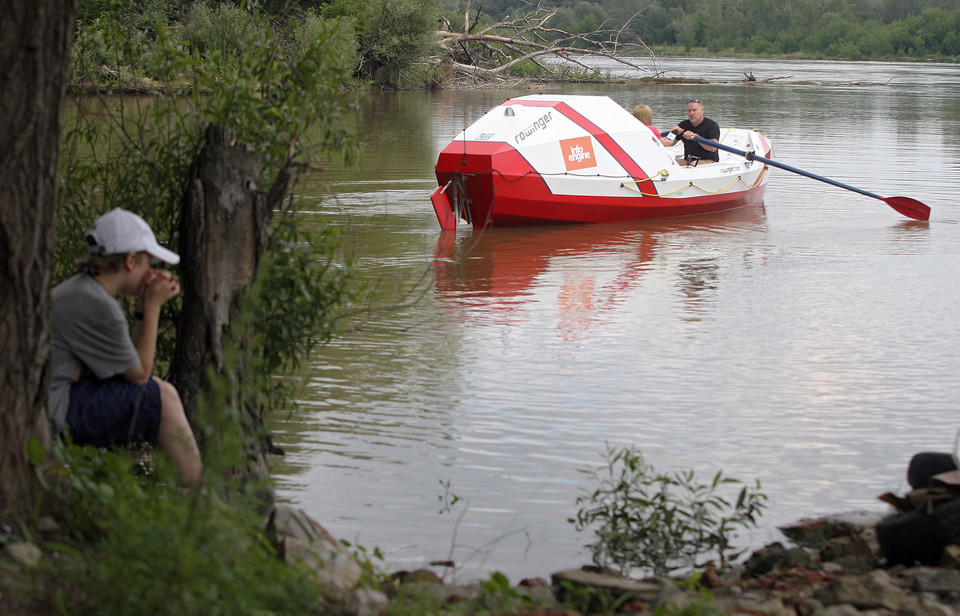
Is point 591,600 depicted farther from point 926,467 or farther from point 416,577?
point 926,467

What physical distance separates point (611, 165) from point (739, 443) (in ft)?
23.8

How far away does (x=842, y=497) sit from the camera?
17.5 feet

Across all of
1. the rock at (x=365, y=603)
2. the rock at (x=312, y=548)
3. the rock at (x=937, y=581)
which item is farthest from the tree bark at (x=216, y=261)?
the rock at (x=937, y=581)

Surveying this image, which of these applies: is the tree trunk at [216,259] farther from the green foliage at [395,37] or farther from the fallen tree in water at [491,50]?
the fallen tree in water at [491,50]

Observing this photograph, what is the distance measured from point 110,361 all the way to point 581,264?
25.5ft

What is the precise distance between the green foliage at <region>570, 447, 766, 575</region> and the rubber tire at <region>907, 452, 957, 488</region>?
0.75m

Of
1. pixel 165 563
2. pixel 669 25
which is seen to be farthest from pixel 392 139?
pixel 669 25

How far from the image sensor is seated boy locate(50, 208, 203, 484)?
3902mm

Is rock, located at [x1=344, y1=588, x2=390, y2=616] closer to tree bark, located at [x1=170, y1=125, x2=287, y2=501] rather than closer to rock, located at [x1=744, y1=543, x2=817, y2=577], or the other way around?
tree bark, located at [x1=170, y1=125, x2=287, y2=501]

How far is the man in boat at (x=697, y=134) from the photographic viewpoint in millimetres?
14297

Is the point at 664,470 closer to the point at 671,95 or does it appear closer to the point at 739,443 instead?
the point at 739,443

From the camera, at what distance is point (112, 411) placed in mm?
3973

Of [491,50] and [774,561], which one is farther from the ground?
[491,50]

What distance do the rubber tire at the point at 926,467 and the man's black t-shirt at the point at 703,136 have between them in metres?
9.99
